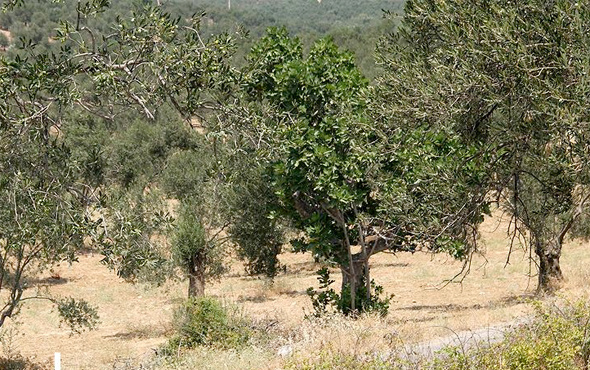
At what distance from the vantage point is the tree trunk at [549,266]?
18969mm

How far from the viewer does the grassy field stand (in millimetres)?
10594

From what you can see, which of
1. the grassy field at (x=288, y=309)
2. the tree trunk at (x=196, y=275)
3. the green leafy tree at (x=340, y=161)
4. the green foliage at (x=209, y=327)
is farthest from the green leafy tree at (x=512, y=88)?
the tree trunk at (x=196, y=275)

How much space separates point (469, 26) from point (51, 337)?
717 inches

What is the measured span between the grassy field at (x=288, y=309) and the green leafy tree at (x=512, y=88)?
1605 millimetres

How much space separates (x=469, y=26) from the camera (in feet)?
32.0

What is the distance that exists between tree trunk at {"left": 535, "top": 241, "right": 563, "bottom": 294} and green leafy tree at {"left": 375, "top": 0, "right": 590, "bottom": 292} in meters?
7.24

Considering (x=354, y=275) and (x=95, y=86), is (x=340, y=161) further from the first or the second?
(x=95, y=86)

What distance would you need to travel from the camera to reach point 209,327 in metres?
14.1

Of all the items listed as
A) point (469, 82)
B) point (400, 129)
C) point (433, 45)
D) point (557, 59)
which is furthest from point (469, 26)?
point (433, 45)

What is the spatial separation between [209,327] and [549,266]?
986 cm

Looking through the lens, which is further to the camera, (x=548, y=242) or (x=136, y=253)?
(x=548, y=242)

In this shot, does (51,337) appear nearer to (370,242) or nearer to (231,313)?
(231,313)

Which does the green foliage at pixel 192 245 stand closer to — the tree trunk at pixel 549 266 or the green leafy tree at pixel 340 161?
the green leafy tree at pixel 340 161

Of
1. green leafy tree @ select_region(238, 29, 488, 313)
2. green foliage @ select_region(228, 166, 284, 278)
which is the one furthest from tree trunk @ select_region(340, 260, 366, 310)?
green foliage @ select_region(228, 166, 284, 278)
